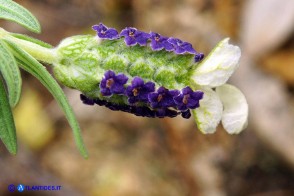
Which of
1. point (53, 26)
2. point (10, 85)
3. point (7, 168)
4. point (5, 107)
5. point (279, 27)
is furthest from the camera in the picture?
point (53, 26)

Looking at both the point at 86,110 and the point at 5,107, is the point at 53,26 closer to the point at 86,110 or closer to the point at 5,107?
the point at 86,110

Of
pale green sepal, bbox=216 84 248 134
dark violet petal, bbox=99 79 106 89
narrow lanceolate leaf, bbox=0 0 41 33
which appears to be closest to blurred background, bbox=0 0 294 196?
pale green sepal, bbox=216 84 248 134

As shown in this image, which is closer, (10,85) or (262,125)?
(10,85)

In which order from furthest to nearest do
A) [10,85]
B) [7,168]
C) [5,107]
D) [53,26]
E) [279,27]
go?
[53,26], [279,27], [7,168], [5,107], [10,85]

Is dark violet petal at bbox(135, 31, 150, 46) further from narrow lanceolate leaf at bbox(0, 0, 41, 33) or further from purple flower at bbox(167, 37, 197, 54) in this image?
narrow lanceolate leaf at bbox(0, 0, 41, 33)

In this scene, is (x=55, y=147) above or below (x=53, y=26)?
below

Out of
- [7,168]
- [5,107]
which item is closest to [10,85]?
[5,107]

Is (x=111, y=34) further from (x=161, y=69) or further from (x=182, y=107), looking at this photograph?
(x=182, y=107)
